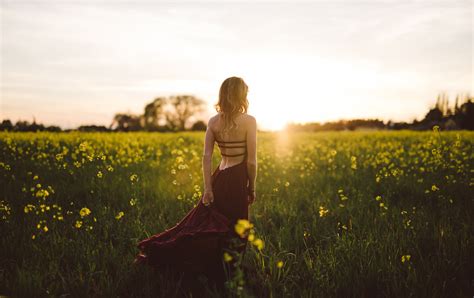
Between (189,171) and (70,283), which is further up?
(189,171)

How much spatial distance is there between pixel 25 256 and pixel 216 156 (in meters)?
7.55

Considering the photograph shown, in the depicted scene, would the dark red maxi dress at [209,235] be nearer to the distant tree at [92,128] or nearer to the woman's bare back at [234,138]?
the woman's bare back at [234,138]

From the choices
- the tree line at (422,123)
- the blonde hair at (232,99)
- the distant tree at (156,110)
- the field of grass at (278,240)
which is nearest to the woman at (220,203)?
the blonde hair at (232,99)

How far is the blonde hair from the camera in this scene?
127 inches

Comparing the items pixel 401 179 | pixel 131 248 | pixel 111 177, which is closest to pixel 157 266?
pixel 131 248

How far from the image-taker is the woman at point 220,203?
3238 millimetres

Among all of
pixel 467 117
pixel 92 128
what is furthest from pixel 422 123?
pixel 92 128

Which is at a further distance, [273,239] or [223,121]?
[273,239]

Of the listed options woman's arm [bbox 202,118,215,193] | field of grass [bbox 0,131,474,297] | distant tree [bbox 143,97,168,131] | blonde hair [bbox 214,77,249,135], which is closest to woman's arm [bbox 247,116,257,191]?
blonde hair [bbox 214,77,249,135]

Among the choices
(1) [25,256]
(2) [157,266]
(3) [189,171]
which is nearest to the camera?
(2) [157,266]

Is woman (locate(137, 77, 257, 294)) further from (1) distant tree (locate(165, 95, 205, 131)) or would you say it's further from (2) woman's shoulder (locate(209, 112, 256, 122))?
(1) distant tree (locate(165, 95, 205, 131))

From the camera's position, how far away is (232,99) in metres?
3.22

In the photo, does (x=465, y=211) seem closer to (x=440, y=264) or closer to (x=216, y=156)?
(x=440, y=264)

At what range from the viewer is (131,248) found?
4109 millimetres
